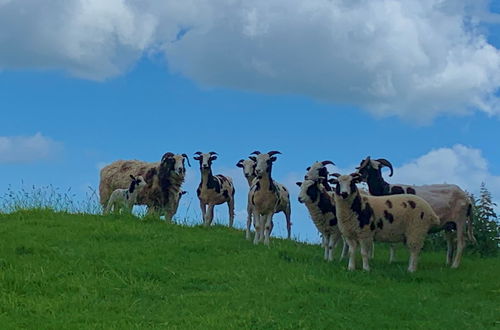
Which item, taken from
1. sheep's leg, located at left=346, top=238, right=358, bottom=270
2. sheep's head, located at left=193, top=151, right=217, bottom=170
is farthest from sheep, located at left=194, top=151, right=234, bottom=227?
sheep's leg, located at left=346, top=238, right=358, bottom=270

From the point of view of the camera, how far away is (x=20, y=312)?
13422 mm

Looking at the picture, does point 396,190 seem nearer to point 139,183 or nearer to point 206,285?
point 206,285

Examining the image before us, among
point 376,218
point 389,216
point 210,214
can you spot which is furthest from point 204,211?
point 389,216

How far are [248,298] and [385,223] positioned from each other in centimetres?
448

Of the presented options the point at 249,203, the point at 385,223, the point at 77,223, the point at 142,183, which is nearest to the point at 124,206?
the point at 142,183

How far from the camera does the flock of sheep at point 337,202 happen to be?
17781 mm

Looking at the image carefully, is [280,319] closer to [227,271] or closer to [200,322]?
[200,322]

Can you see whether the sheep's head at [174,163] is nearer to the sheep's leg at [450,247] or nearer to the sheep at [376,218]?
the sheep at [376,218]

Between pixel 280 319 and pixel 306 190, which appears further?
pixel 306 190

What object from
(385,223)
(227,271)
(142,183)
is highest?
(142,183)

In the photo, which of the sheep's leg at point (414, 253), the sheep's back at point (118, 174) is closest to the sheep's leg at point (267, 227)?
the sheep's leg at point (414, 253)

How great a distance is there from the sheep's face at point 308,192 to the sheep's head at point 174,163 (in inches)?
246

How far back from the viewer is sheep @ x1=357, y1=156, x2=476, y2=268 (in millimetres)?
19656

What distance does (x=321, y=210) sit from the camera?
62.0 feet
